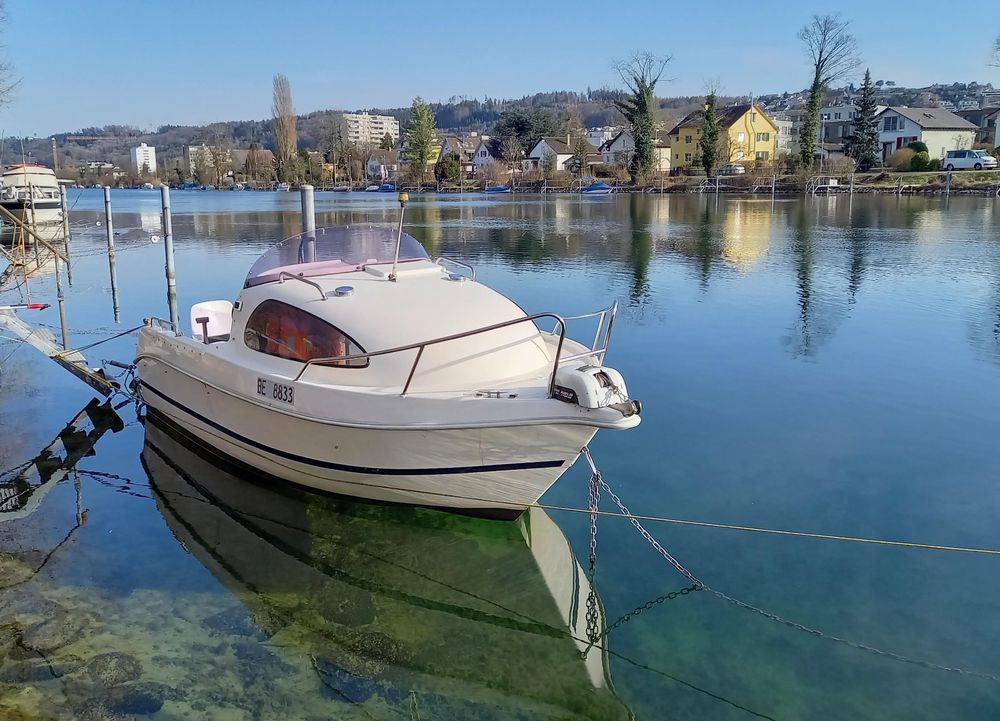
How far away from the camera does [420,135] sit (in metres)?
106

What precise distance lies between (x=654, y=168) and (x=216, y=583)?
8172cm

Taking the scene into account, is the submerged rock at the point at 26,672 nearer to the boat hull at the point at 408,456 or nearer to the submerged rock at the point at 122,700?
the submerged rock at the point at 122,700

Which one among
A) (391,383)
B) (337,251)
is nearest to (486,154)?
(337,251)

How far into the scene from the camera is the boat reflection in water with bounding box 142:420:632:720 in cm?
513

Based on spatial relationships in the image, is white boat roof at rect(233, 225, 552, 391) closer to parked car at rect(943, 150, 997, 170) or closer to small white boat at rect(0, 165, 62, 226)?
small white boat at rect(0, 165, 62, 226)

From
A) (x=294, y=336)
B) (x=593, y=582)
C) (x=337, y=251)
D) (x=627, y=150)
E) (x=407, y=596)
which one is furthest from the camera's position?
(x=627, y=150)

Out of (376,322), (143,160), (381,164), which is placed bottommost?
(376,322)

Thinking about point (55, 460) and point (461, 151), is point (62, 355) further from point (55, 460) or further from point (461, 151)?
point (461, 151)

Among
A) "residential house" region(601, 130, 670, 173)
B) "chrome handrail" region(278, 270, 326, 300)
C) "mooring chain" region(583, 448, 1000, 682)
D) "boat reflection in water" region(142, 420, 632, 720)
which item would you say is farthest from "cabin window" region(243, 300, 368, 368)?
"residential house" region(601, 130, 670, 173)

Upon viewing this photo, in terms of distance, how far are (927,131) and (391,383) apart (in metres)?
85.4

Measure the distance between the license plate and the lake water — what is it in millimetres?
1224

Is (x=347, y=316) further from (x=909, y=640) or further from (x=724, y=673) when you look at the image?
(x=909, y=640)

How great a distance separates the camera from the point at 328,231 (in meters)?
8.91

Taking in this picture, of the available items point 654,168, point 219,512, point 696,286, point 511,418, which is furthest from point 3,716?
point 654,168
